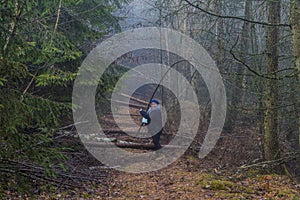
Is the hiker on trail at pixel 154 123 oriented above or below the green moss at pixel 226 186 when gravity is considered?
above

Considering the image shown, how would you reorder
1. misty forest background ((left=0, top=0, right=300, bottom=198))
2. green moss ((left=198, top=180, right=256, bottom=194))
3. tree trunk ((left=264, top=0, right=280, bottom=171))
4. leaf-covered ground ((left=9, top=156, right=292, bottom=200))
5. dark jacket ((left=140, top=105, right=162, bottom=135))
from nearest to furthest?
misty forest background ((left=0, top=0, right=300, bottom=198)), leaf-covered ground ((left=9, top=156, right=292, bottom=200)), green moss ((left=198, top=180, right=256, bottom=194)), tree trunk ((left=264, top=0, right=280, bottom=171)), dark jacket ((left=140, top=105, right=162, bottom=135))

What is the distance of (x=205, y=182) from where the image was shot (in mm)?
8148

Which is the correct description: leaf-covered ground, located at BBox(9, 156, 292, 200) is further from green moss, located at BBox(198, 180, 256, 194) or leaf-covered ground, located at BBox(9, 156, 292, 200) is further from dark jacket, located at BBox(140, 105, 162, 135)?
dark jacket, located at BBox(140, 105, 162, 135)

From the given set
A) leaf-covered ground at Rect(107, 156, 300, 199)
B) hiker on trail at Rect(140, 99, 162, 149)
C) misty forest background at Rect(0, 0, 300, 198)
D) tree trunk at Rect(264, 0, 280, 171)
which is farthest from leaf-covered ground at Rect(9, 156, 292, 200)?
hiker on trail at Rect(140, 99, 162, 149)

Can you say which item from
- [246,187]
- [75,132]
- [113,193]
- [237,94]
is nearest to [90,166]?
[75,132]

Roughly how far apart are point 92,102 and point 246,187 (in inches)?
199

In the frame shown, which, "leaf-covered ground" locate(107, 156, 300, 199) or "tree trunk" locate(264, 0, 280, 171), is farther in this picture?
"tree trunk" locate(264, 0, 280, 171)

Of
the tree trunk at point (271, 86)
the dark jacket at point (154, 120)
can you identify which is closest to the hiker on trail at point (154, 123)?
the dark jacket at point (154, 120)

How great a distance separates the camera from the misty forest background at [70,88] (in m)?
4.19

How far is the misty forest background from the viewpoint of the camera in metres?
4.19

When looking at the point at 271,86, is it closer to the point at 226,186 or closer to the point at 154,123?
the point at 226,186

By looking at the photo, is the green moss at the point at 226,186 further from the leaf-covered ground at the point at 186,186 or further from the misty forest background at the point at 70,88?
the misty forest background at the point at 70,88

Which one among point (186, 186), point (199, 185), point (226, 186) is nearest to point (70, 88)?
point (186, 186)

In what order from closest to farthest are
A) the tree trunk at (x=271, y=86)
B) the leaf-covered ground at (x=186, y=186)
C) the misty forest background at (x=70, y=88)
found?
the misty forest background at (x=70, y=88) → the leaf-covered ground at (x=186, y=186) → the tree trunk at (x=271, y=86)
